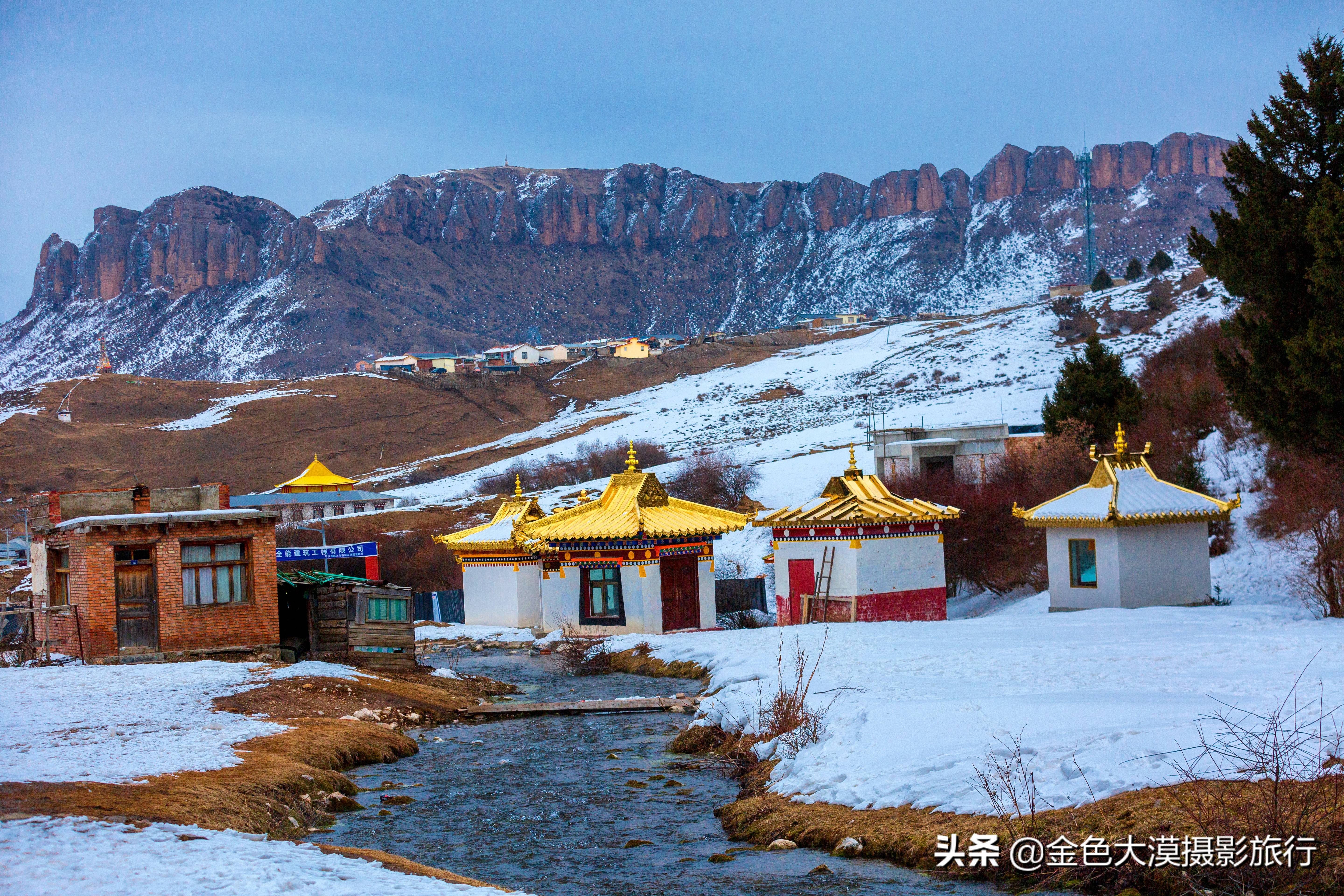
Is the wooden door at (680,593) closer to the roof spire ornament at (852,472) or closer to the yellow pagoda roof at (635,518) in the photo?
the yellow pagoda roof at (635,518)

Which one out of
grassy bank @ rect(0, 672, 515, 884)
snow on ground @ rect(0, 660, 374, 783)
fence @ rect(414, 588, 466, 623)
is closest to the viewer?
grassy bank @ rect(0, 672, 515, 884)

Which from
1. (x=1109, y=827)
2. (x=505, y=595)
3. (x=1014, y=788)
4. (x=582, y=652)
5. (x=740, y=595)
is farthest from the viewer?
(x=740, y=595)

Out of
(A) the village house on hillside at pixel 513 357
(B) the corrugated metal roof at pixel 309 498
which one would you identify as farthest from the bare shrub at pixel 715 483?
(A) the village house on hillside at pixel 513 357

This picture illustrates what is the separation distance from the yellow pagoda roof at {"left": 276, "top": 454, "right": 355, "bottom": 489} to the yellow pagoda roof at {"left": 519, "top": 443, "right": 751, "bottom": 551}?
4794cm

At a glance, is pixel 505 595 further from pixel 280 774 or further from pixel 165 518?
pixel 280 774

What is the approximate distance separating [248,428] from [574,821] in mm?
108237

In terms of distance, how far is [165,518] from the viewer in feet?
72.0

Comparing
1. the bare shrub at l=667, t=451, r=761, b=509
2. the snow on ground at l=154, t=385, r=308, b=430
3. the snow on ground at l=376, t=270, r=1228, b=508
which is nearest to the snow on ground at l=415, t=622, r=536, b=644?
the bare shrub at l=667, t=451, r=761, b=509

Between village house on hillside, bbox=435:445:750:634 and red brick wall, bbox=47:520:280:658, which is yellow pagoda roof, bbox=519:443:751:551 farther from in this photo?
red brick wall, bbox=47:520:280:658

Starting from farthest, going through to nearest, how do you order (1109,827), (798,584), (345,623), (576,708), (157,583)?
(798,584) → (345,623) → (157,583) → (576,708) → (1109,827)

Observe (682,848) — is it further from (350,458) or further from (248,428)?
(248,428)

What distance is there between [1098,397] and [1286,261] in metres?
17.2

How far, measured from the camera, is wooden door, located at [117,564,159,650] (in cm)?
2181

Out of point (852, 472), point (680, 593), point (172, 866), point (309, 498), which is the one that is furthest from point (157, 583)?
point (309, 498)
